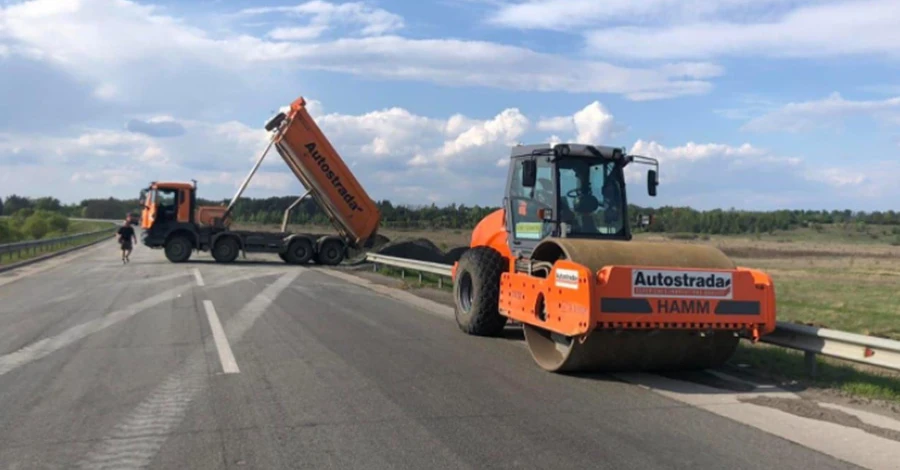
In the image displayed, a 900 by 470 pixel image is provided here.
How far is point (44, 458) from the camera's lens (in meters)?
5.83

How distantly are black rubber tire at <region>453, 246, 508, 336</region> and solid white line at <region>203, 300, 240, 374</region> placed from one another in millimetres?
3483

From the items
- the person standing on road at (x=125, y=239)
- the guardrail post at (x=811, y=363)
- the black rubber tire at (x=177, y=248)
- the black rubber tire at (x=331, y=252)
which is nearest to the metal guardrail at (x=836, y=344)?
the guardrail post at (x=811, y=363)

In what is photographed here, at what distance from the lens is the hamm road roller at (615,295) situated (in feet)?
27.9

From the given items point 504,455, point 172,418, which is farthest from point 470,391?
point 172,418

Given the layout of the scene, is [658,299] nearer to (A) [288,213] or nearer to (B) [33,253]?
(A) [288,213]

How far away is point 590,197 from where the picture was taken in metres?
11.8

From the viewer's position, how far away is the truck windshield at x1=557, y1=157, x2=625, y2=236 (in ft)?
37.9

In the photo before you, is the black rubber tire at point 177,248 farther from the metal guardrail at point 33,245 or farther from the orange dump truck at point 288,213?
the metal guardrail at point 33,245

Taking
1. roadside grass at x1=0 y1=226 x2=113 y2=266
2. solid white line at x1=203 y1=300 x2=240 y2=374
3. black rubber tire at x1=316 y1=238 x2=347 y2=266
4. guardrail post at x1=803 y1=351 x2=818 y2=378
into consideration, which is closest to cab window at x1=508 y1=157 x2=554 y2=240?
guardrail post at x1=803 y1=351 x2=818 y2=378

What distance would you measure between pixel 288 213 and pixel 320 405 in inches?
1055

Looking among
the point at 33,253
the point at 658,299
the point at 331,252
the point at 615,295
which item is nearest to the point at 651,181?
the point at 658,299

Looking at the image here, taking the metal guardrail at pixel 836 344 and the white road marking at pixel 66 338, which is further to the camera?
the white road marking at pixel 66 338

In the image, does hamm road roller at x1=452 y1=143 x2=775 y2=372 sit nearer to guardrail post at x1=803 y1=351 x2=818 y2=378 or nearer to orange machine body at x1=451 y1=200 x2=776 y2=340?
orange machine body at x1=451 y1=200 x2=776 y2=340

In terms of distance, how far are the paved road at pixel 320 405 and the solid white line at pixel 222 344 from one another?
55mm
